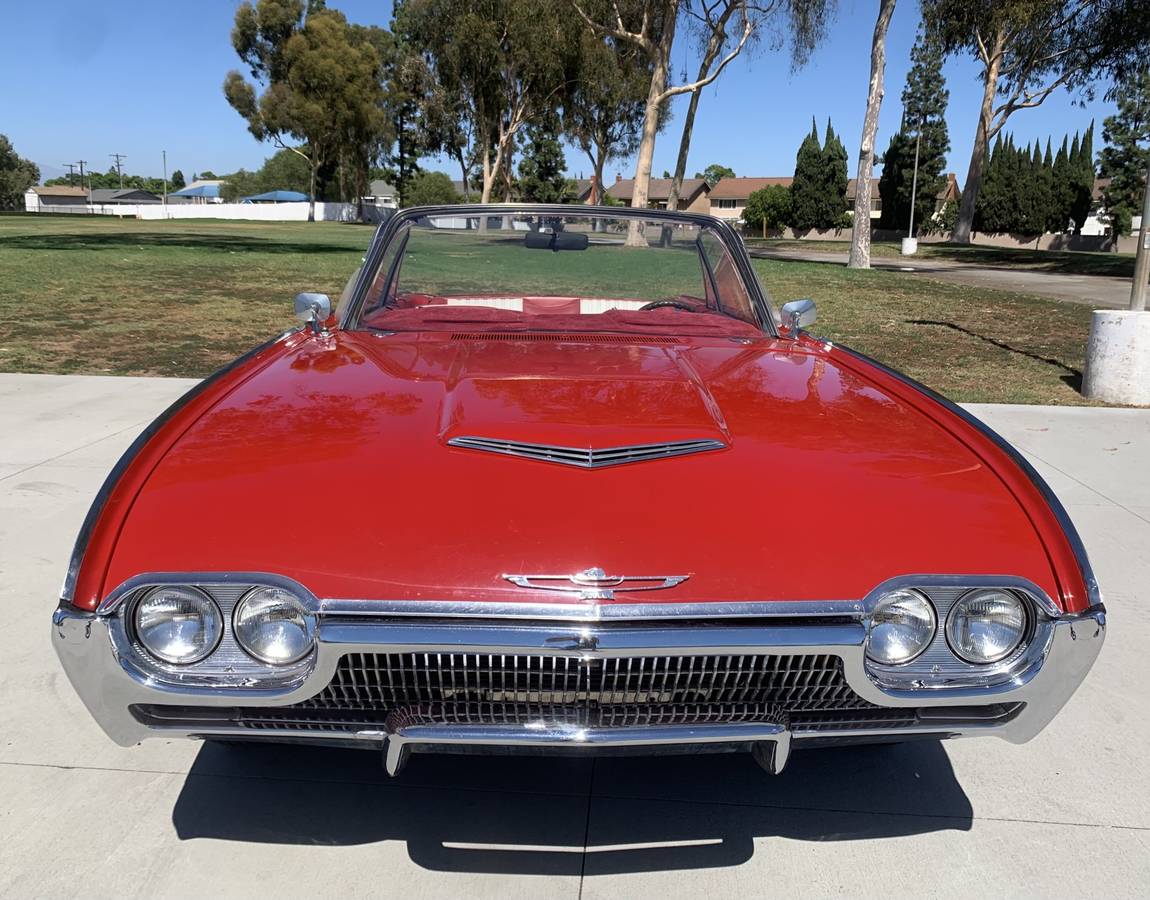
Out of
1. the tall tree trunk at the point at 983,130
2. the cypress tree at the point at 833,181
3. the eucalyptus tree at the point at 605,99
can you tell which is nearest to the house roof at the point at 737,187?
the cypress tree at the point at 833,181

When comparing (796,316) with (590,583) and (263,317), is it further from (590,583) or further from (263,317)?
(263,317)

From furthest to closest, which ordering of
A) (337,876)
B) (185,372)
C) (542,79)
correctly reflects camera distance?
(542,79), (185,372), (337,876)

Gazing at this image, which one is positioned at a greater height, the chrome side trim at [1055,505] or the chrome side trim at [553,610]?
the chrome side trim at [1055,505]

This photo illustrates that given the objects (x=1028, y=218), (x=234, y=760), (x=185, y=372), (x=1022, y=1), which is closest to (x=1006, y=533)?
(x=234, y=760)

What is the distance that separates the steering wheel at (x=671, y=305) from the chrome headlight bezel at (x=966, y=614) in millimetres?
1795

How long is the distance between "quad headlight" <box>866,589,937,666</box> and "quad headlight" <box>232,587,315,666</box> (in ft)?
3.25

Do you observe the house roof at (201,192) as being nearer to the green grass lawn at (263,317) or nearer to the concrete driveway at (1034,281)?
the green grass lawn at (263,317)

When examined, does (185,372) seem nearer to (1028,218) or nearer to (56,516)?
(56,516)

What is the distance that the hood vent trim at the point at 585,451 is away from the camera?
180 cm

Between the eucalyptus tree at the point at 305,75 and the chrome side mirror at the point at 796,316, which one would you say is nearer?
the chrome side mirror at the point at 796,316

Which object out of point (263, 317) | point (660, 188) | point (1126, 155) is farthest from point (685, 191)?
point (263, 317)

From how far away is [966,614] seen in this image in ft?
5.54

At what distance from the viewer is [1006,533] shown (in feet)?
5.63

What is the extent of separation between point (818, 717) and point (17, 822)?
1776mm
